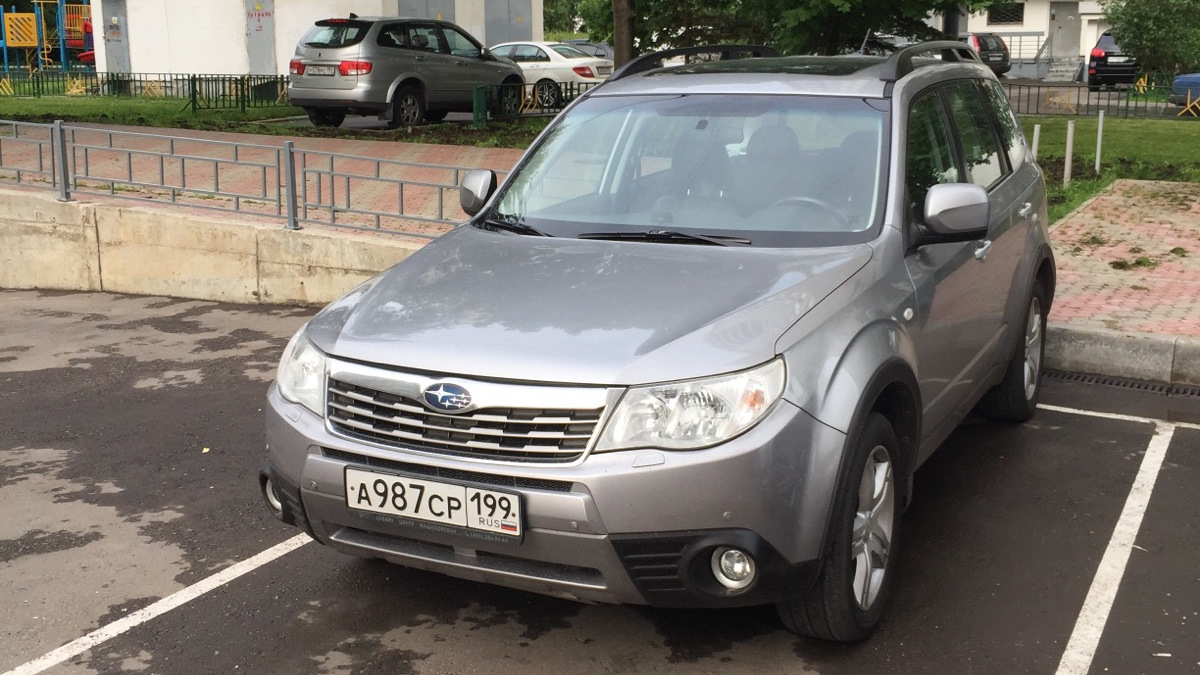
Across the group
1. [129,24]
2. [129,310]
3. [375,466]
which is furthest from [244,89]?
[375,466]

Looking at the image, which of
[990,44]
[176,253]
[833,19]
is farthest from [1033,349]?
[990,44]

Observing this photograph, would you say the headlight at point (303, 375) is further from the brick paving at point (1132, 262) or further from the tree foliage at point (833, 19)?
the tree foliage at point (833, 19)

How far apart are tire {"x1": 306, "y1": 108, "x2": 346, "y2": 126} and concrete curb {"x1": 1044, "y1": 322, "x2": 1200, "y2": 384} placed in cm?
1549

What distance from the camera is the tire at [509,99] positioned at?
22359mm

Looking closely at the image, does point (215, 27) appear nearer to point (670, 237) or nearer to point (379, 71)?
point (379, 71)

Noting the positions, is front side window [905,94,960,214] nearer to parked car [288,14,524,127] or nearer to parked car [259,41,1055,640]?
parked car [259,41,1055,640]

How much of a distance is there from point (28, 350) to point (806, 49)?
910 cm

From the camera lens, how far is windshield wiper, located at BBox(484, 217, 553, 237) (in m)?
4.81

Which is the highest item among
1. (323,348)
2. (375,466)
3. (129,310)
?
(323,348)

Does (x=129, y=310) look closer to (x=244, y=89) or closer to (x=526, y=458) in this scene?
(x=526, y=458)

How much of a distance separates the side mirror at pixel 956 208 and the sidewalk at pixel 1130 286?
3321mm

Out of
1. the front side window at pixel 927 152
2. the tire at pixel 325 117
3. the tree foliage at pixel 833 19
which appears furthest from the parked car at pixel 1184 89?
the front side window at pixel 927 152

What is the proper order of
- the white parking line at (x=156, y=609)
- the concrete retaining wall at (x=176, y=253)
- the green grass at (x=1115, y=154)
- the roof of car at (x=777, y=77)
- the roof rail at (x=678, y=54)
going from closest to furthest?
1. the white parking line at (x=156, y=609)
2. the roof of car at (x=777, y=77)
3. the roof rail at (x=678, y=54)
4. the concrete retaining wall at (x=176, y=253)
5. the green grass at (x=1115, y=154)

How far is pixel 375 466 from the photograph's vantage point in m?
3.84
